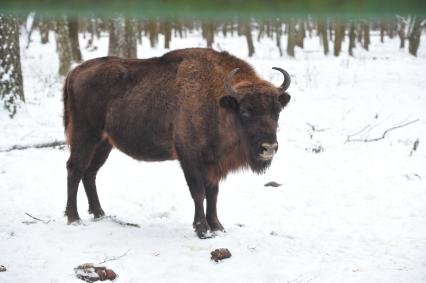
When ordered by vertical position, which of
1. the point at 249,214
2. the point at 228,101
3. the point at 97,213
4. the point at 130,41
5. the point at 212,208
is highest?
the point at 228,101

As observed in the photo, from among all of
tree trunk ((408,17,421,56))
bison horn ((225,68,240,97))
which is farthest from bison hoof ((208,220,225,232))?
tree trunk ((408,17,421,56))

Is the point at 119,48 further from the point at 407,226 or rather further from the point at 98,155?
the point at 407,226

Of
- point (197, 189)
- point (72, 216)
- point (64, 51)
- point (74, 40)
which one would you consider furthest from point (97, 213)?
point (74, 40)

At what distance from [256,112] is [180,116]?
91cm

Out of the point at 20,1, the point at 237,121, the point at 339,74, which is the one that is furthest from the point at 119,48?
the point at 20,1

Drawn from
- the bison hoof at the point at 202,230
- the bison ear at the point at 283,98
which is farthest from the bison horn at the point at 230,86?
the bison hoof at the point at 202,230

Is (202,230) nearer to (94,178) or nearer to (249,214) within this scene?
(249,214)

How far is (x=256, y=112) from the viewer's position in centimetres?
494

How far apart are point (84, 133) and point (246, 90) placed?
204 centimetres

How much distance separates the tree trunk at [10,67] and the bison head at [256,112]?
6.28m

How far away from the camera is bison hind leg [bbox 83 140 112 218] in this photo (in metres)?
5.96

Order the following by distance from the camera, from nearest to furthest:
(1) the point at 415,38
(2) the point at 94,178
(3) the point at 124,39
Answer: (2) the point at 94,178 → (3) the point at 124,39 → (1) the point at 415,38

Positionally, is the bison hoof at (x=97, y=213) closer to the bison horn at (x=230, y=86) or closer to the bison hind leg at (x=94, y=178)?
the bison hind leg at (x=94, y=178)

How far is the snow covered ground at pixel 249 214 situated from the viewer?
438 centimetres
